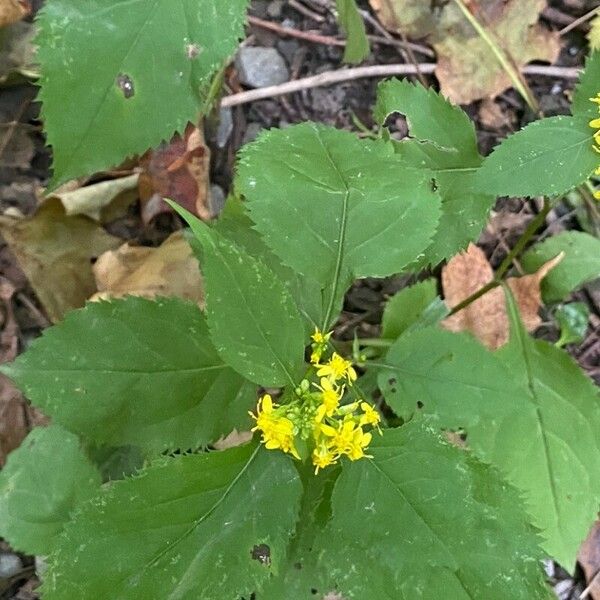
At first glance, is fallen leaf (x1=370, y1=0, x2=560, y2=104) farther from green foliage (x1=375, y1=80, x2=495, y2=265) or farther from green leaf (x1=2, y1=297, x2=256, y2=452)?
green leaf (x1=2, y1=297, x2=256, y2=452)

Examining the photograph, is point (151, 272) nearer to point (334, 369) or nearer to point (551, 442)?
point (334, 369)

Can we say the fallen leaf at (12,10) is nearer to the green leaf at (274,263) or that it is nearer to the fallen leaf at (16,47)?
the fallen leaf at (16,47)

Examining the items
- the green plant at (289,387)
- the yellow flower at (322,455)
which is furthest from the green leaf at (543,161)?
the yellow flower at (322,455)

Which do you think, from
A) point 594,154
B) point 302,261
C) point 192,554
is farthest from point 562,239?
point 192,554

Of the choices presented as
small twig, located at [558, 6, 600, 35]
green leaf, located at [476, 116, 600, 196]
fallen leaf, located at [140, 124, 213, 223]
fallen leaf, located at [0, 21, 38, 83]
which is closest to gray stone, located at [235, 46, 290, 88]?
fallen leaf, located at [140, 124, 213, 223]

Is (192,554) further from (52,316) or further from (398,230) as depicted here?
(52,316)

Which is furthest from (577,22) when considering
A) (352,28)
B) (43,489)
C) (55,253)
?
(43,489)
